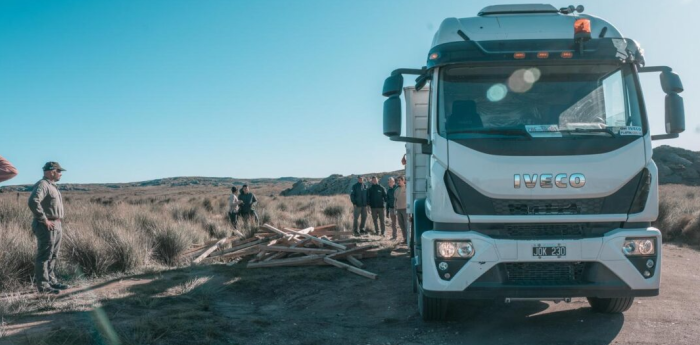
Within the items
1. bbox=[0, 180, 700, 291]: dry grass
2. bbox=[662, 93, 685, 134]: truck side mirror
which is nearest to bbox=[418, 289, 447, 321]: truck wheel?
bbox=[662, 93, 685, 134]: truck side mirror

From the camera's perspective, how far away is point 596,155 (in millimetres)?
Answer: 4898

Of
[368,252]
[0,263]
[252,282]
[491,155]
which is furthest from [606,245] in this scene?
[0,263]

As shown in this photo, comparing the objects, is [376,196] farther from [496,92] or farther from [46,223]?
[496,92]

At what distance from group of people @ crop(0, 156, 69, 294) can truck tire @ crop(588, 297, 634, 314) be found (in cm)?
752

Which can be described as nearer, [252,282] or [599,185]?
[599,185]

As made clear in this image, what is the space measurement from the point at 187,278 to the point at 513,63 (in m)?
6.79

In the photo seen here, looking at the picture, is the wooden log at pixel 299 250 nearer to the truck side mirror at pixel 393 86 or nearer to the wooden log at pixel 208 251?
the wooden log at pixel 208 251

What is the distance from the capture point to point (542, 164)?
489 cm

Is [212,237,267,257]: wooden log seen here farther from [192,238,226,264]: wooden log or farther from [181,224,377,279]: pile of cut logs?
[192,238,226,264]: wooden log

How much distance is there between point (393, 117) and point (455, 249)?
1.53m

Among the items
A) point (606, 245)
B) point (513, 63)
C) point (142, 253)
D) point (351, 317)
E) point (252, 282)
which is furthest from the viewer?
point (142, 253)

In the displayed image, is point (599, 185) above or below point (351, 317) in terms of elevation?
above

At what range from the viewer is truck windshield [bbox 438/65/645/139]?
17.2 feet

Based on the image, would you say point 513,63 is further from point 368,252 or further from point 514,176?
point 368,252
